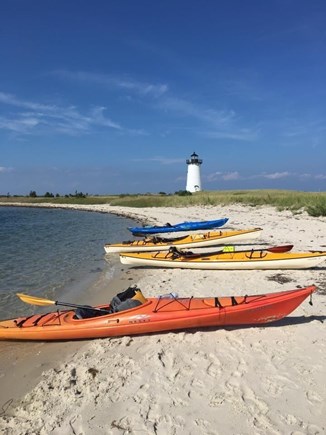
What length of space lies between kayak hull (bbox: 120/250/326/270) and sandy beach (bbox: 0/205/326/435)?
2.71 meters

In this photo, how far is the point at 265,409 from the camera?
13.3ft

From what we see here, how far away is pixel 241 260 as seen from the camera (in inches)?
412

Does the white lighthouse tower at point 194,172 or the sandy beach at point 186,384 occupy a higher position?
the white lighthouse tower at point 194,172

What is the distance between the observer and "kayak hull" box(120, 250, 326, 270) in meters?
9.98

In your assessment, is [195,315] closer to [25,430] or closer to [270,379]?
[270,379]

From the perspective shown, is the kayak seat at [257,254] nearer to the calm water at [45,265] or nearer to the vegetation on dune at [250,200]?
the calm water at [45,265]

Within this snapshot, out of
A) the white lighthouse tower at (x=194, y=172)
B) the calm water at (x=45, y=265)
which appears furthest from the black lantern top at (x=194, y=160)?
the calm water at (x=45, y=265)

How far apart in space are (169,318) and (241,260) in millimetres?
4819

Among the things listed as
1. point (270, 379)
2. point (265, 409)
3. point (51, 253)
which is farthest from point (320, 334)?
point (51, 253)

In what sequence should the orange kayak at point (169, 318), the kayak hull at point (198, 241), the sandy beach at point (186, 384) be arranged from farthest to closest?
1. the kayak hull at point (198, 241)
2. the orange kayak at point (169, 318)
3. the sandy beach at point (186, 384)

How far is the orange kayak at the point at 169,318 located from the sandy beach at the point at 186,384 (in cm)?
18

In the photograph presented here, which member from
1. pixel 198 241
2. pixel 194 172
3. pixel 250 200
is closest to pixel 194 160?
pixel 194 172

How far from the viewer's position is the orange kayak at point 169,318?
6035mm

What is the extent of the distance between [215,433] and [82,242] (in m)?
17.2
